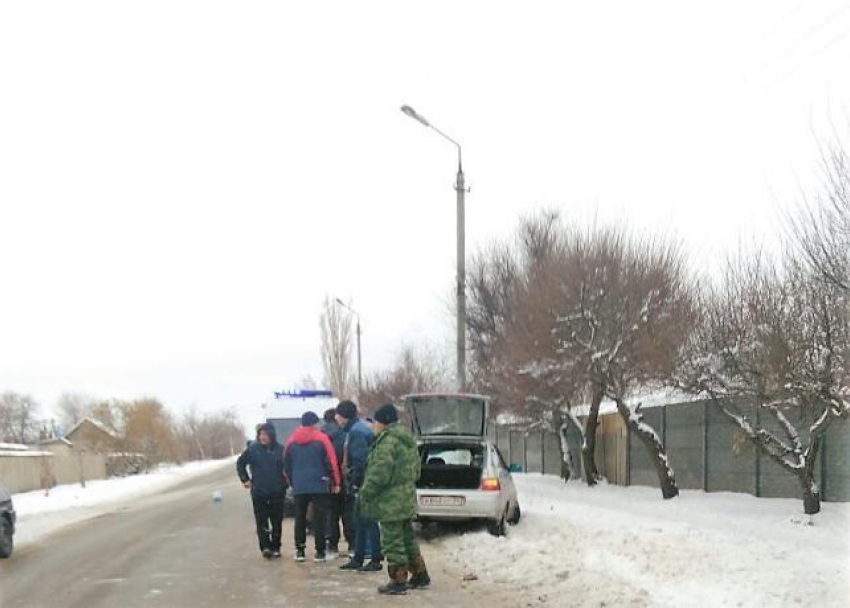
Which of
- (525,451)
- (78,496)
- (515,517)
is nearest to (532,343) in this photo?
(515,517)

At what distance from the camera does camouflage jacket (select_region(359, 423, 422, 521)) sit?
8.34 m

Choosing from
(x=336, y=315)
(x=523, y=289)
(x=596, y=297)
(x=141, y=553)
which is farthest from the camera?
(x=336, y=315)

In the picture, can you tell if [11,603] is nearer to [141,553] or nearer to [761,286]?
[141,553]

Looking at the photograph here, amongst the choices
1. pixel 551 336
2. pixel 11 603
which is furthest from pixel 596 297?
pixel 11 603

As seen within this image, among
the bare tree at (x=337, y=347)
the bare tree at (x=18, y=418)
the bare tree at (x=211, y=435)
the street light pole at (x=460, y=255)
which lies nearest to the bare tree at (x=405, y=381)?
the bare tree at (x=337, y=347)

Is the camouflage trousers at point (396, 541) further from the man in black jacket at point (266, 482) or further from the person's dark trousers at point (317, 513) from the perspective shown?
the man in black jacket at point (266, 482)

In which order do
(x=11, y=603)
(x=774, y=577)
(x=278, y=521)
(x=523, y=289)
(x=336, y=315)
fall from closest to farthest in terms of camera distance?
(x=774, y=577) < (x=11, y=603) < (x=278, y=521) < (x=523, y=289) < (x=336, y=315)

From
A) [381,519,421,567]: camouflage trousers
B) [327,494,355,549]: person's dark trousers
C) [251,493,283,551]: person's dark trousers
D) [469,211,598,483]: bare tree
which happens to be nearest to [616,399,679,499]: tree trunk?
[469,211,598,483]: bare tree

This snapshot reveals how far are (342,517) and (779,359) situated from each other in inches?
259

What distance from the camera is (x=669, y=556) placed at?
859 centimetres

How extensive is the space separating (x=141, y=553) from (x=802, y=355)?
952 centimetres

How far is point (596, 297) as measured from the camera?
61.9 feet

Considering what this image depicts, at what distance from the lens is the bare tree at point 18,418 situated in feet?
391

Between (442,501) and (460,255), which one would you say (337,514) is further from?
(460,255)
